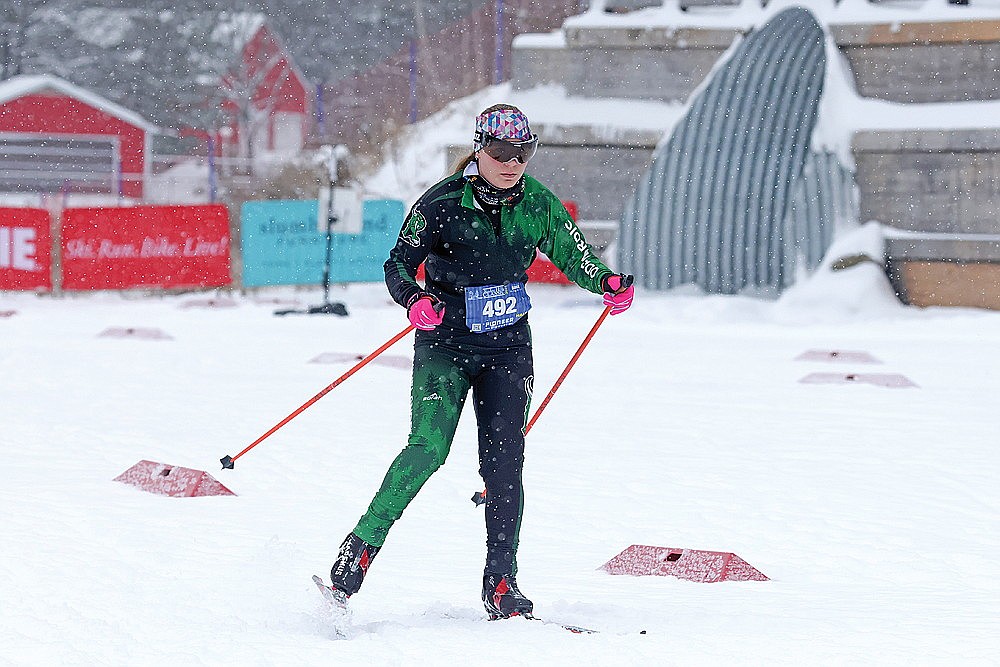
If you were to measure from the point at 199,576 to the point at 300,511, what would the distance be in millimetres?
1511

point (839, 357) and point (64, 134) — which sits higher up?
point (839, 357)

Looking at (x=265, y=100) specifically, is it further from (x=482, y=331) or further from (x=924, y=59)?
(x=482, y=331)

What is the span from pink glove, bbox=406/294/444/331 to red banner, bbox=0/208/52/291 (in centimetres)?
1725

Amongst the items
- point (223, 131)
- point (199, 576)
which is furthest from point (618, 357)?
point (223, 131)

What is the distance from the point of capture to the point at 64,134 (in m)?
45.7

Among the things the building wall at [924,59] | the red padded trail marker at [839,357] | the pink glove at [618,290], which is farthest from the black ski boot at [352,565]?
the building wall at [924,59]

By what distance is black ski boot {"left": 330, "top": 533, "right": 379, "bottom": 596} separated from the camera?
4719 millimetres

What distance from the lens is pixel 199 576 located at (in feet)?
18.1

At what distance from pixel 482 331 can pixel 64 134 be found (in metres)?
43.4

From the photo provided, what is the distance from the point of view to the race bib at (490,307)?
15.9 ft

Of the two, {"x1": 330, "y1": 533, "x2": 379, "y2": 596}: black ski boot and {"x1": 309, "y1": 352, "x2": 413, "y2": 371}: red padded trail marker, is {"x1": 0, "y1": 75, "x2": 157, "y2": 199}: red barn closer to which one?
{"x1": 309, "y1": 352, "x2": 413, "y2": 371}: red padded trail marker

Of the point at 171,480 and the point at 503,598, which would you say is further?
the point at 171,480

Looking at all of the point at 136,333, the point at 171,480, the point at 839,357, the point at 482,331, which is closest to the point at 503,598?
the point at 482,331

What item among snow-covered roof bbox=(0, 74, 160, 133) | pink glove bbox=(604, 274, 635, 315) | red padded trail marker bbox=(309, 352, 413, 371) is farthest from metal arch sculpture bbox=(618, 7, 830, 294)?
snow-covered roof bbox=(0, 74, 160, 133)
